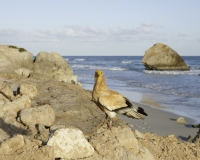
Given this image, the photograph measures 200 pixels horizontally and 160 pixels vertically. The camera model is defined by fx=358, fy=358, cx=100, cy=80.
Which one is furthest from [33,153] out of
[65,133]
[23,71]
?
[23,71]

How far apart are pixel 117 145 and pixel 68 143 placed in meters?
1.03

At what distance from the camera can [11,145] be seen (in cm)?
524

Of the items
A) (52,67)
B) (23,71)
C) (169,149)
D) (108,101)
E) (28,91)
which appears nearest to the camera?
(108,101)

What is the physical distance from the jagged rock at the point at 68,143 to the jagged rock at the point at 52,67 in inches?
677

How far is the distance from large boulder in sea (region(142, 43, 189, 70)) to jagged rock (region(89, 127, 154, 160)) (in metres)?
48.1

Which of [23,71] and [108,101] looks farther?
[23,71]

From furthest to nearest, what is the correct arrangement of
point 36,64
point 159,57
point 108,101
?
point 159,57 → point 36,64 → point 108,101

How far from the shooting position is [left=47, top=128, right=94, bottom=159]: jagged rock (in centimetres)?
507

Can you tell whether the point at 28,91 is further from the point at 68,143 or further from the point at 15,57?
the point at 15,57

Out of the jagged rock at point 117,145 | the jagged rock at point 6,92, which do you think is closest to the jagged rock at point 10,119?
the jagged rock at point 6,92

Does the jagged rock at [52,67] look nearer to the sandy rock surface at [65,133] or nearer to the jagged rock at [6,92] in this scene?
the sandy rock surface at [65,133]

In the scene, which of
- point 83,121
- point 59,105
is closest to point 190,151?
point 83,121

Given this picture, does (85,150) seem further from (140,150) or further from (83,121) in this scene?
(83,121)

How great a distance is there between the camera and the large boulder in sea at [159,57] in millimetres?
53750
